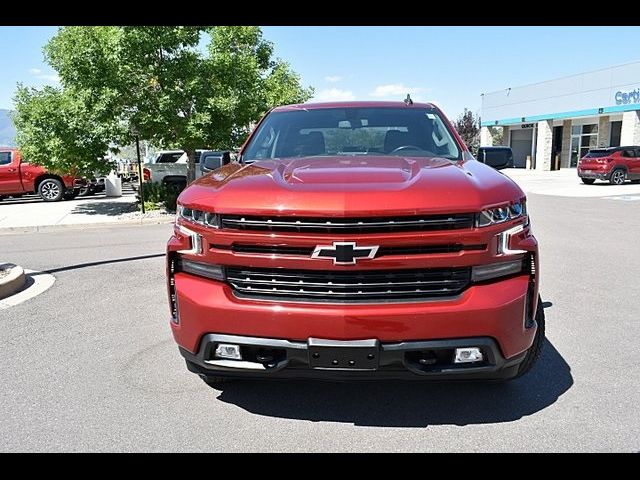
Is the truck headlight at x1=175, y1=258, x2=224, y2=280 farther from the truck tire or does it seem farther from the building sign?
the building sign

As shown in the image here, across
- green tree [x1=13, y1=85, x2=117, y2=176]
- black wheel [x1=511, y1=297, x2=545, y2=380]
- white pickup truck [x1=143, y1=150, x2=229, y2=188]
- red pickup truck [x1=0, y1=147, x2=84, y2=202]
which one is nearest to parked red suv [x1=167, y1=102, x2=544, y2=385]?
black wheel [x1=511, y1=297, x2=545, y2=380]

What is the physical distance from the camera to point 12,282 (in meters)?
5.69

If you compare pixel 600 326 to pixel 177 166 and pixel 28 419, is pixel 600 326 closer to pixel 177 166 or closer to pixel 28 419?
pixel 28 419

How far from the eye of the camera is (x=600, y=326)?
4469mm

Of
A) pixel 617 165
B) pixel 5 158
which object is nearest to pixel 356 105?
pixel 5 158

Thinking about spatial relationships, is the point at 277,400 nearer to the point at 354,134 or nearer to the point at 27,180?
the point at 354,134

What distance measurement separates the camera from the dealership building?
92.7 feet

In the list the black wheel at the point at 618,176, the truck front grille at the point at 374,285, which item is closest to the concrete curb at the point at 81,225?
the truck front grille at the point at 374,285

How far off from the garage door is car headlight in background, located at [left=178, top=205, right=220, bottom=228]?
4086 cm

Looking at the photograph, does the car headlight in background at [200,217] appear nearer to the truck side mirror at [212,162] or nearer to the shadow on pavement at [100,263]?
the truck side mirror at [212,162]

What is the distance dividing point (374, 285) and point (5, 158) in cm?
1781

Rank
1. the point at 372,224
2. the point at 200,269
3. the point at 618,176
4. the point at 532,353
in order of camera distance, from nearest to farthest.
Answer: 1. the point at 372,224
2. the point at 200,269
3. the point at 532,353
4. the point at 618,176

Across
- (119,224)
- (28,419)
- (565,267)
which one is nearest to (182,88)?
(119,224)

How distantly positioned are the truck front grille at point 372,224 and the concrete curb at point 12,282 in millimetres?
4391
